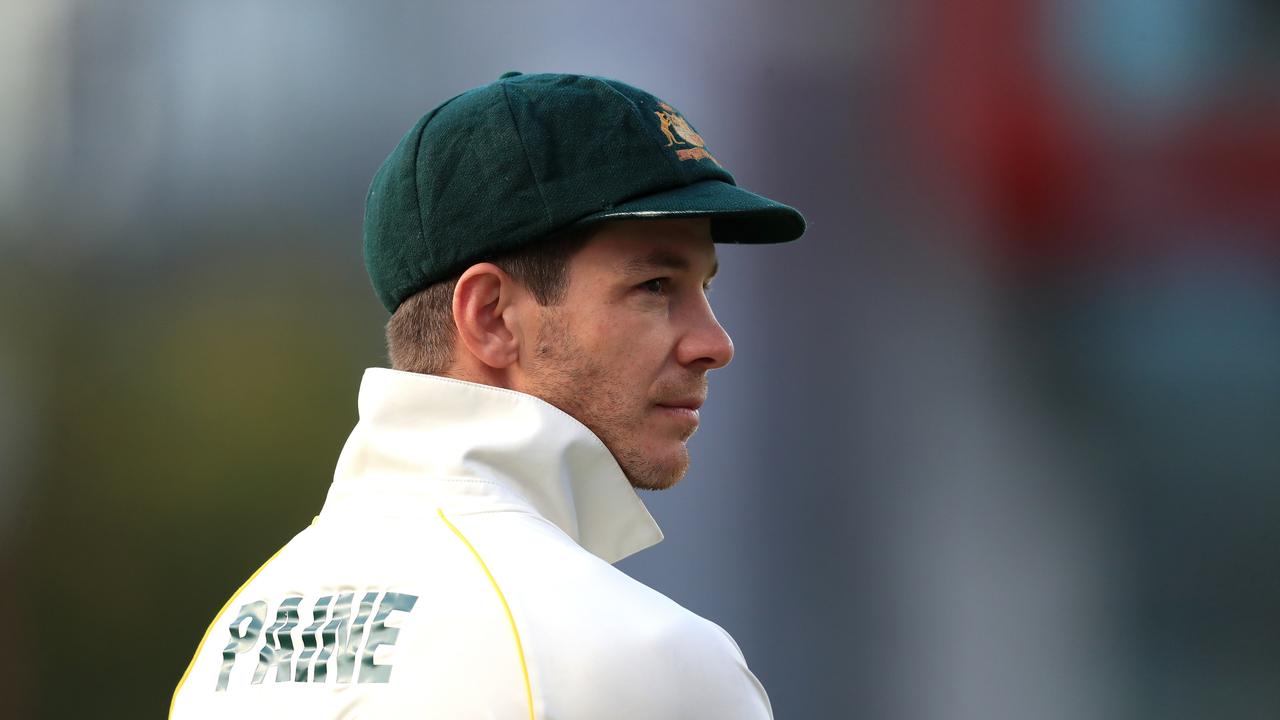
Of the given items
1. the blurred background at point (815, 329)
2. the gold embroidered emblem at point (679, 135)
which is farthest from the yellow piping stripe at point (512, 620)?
the blurred background at point (815, 329)

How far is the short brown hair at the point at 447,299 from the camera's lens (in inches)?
39.3

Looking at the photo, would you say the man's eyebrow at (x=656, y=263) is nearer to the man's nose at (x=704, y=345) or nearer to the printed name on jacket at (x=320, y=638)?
the man's nose at (x=704, y=345)

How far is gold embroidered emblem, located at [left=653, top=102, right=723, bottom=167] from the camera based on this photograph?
1022 millimetres

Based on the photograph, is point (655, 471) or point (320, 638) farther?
point (655, 471)

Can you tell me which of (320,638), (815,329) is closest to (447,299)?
(320,638)

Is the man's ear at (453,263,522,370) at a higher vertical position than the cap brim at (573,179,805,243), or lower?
lower

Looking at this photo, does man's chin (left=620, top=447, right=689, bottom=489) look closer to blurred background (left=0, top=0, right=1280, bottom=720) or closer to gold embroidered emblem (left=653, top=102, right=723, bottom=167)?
gold embroidered emblem (left=653, top=102, right=723, bottom=167)

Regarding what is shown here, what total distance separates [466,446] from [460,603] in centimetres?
16

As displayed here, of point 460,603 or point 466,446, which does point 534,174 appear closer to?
point 466,446

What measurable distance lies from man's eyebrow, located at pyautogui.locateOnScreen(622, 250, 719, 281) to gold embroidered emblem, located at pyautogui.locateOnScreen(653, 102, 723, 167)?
0.08 m

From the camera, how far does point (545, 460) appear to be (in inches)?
36.5

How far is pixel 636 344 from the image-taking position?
1.03 m

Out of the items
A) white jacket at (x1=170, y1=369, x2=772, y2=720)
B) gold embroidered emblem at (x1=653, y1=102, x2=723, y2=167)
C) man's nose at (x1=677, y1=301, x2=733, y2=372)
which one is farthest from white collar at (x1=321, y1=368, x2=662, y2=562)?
gold embroidered emblem at (x1=653, y1=102, x2=723, y2=167)

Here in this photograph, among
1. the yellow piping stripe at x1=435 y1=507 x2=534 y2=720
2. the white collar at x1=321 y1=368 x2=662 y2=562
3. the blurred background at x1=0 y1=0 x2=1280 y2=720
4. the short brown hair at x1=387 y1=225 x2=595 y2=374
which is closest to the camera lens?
the yellow piping stripe at x1=435 y1=507 x2=534 y2=720
